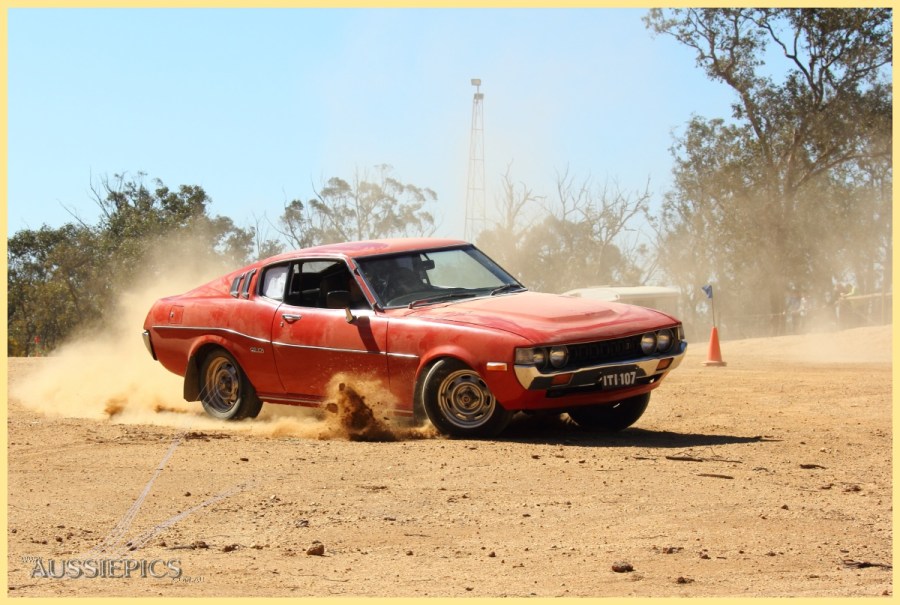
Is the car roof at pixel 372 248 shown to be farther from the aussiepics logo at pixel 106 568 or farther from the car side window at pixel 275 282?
the aussiepics logo at pixel 106 568

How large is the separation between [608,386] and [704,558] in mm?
3464

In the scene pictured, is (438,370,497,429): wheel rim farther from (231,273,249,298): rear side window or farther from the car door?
(231,273,249,298): rear side window

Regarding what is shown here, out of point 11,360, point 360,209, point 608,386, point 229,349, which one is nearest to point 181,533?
point 608,386

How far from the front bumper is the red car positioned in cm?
1

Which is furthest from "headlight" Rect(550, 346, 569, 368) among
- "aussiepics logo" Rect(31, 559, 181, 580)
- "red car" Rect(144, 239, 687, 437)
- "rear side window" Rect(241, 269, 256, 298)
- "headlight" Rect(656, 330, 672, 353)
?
"aussiepics logo" Rect(31, 559, 181, 580)

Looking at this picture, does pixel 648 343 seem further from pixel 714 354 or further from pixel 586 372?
pixel 714 354

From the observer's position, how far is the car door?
31.8 ft

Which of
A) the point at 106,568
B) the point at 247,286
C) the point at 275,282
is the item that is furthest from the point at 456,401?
the point at 106,568

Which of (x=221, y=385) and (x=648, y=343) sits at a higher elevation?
(x=648, y=343)

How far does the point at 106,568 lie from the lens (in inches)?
216

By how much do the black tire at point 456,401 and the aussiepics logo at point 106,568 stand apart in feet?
12.4

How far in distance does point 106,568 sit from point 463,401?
13.4 feet

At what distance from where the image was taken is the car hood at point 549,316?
8852 mm

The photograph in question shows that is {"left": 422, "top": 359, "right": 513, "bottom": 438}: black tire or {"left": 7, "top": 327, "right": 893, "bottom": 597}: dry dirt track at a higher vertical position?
{"left": 422, "top": 359, "right": 513, "bottom": 438}: black tire
